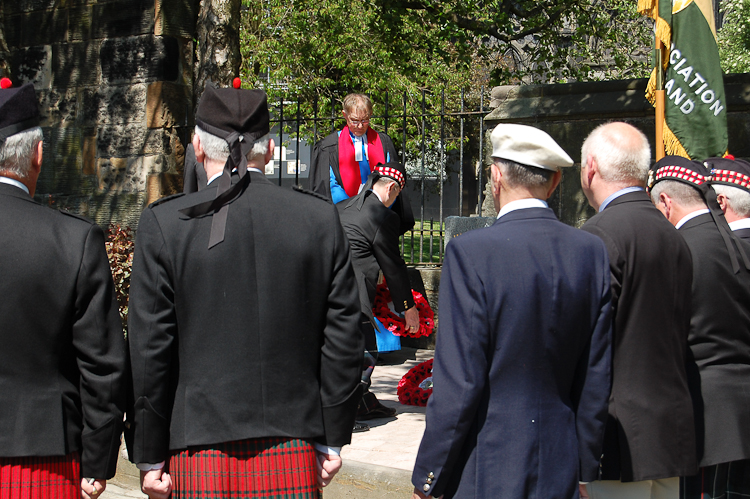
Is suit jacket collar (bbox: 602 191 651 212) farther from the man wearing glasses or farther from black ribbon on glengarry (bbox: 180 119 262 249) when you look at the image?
the man wearing glasses

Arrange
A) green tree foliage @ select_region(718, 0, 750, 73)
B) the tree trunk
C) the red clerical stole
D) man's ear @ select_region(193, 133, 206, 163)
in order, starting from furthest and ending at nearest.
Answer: green tree foliage @ select_region(718, 0, 750, 73)
the tree trunk
the red clerical stole
man's ear @ select_region(193, 133, 206, 163)

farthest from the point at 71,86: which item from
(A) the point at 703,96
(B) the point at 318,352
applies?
(B) the point at 318,352

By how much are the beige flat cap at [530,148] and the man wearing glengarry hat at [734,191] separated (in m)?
1.18

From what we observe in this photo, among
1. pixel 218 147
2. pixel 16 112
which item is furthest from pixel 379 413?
pixel 16 112

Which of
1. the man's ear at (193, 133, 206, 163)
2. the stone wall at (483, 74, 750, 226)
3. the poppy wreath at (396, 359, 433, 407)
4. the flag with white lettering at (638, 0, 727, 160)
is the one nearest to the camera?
the man's ear at (193, 133, 206, 163)

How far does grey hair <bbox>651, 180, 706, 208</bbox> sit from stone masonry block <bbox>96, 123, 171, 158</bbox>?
5.97 m

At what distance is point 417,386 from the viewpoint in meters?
6.21

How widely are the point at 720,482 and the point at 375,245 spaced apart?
108 inches

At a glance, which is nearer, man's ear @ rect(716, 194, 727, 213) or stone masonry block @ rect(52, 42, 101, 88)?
man's ear @ rect(716, 194, 727, 213)

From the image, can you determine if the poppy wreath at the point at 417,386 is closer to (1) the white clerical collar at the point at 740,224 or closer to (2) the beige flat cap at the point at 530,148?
(1) the white clerical collar at the point at 740,224

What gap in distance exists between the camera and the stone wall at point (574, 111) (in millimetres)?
7113

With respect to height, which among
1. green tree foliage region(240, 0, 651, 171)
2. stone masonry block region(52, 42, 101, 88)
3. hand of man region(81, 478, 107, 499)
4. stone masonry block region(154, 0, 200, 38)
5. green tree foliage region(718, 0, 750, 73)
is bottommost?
hand of man region(81, 478, 107, 499)

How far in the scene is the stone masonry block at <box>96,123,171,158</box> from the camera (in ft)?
26.3

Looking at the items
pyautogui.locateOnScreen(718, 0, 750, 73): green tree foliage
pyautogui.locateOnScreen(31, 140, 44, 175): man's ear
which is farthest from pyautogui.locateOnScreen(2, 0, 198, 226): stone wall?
pyautogui.locateOnScreen(718, 0, 750, 73): green tree foliage
